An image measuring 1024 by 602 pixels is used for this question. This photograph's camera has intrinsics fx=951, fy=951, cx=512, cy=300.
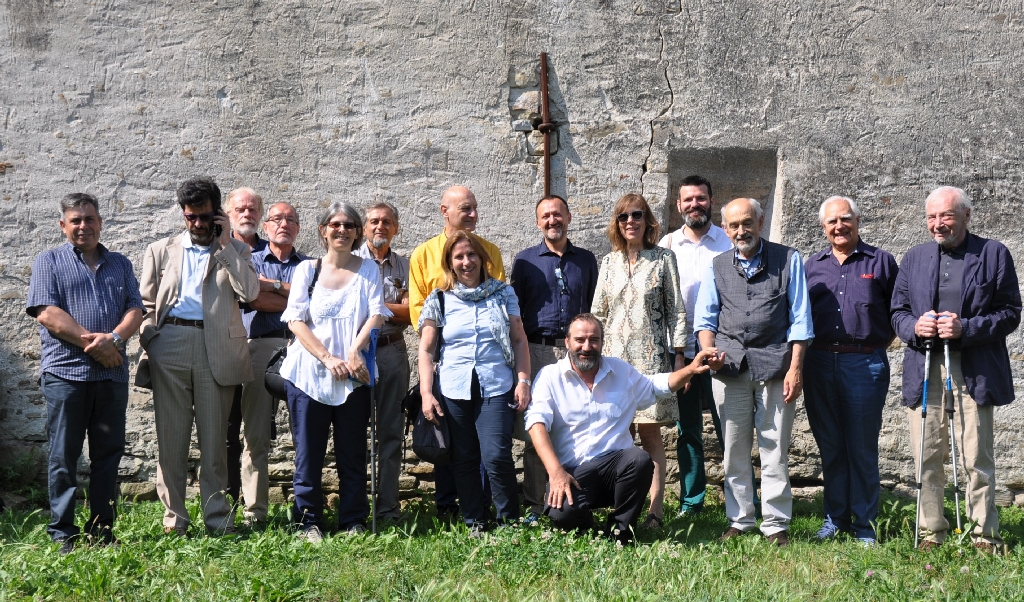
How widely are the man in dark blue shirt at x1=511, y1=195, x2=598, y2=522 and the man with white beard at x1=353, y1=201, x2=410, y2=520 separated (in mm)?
689

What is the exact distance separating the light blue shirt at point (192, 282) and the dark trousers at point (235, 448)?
624 mm

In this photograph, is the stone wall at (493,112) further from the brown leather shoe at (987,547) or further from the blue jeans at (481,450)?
the blue jeans at (481,450)

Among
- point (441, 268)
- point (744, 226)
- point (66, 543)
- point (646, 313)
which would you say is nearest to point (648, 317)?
point (646, 313)

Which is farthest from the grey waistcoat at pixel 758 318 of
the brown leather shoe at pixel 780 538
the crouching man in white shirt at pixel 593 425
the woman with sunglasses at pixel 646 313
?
the brown leather shoe at pixel 780 538

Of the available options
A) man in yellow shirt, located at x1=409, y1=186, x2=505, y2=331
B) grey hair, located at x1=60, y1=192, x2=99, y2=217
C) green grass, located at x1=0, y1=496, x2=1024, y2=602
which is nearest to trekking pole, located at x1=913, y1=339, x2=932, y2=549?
green grass, located at x1=0, y1=496, x2=1024, y2=602

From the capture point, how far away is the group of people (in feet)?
15.1

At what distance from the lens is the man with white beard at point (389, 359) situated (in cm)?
529

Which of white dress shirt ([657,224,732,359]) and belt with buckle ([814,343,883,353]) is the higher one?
white dress shirt ([657,224,732,359])

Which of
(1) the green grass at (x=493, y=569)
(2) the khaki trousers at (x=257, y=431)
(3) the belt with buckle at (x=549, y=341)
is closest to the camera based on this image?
(1) the green grass at (x=493, y=569)

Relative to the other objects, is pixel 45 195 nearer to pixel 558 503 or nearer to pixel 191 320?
pixel 191 320

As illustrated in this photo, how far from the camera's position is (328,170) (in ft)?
20.4

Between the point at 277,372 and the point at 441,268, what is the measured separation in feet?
3.33

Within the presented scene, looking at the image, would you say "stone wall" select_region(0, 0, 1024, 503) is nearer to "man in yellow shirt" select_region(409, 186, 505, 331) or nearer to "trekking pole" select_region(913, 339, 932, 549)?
"man in yellow shirt" select_region(409, 186, 505, 331)

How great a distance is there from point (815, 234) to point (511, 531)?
10.1 ft
